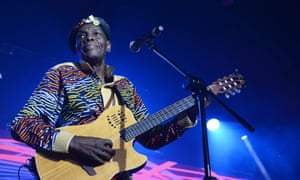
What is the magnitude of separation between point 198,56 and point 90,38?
4099mm

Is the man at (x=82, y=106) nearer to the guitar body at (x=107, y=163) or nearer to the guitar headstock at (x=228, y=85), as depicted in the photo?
the guitar body at (x=107, y=163)

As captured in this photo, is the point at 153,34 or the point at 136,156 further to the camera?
the point at 153,34

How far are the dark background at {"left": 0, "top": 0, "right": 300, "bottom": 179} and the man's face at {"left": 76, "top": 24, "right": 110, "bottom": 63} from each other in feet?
5.79

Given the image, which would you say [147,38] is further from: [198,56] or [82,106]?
[198,56]

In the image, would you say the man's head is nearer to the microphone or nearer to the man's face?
the man's face

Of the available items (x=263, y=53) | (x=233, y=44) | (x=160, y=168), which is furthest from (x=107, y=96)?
(x=263, y=53)

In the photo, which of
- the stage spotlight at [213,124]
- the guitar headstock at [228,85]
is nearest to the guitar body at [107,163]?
the guitar headstock at [228,85]

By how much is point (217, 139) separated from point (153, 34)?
545cm

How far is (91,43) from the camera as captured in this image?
2.84 m

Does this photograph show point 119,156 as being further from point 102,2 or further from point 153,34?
point 102,2

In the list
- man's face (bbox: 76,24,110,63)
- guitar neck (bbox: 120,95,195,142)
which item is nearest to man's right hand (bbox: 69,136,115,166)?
guitar neck (bbox: 120,95,195,142)

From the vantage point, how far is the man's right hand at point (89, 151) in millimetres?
2160

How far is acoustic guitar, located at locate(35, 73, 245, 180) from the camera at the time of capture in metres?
2.13

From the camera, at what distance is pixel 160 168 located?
5.23 m
